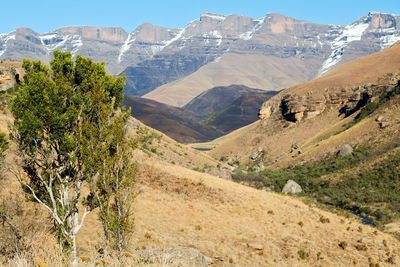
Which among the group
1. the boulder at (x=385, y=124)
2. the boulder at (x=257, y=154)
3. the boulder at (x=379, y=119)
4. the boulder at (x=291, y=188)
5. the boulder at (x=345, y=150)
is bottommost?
the boulder at (x=257, y=154)

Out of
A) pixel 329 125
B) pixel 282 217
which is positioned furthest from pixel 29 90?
pixel 329 125

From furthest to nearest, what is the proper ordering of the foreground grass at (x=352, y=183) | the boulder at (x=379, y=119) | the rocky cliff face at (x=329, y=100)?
1. the rocky cliff face at (x=329, y=100)
2. the boulder at (x=379, y=119)
3. the foreground grass at (x=352, y=183)

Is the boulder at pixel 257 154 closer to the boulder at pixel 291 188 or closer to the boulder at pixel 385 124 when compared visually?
the boulder at pixel 385 124

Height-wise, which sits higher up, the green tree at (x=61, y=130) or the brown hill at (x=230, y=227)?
the green tree at (x=61, y=130)

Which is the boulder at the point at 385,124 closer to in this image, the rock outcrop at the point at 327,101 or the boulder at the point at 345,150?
the boulder at the point at 345,150

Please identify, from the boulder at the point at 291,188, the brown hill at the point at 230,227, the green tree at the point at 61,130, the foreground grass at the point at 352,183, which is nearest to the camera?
the green tree at the point at 61,130

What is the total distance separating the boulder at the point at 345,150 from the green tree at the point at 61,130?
2276 inches

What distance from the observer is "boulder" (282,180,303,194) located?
53125 millimetres

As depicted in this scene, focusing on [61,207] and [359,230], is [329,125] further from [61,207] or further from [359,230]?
[61,207]

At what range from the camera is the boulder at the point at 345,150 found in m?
62.8

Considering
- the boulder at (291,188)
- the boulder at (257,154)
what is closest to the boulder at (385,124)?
the boulder at (291,188)

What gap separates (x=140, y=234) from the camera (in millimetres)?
23125

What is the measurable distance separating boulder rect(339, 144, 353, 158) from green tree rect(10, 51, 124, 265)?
2276 inches

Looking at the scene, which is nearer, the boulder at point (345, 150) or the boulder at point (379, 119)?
the boulder at point (345, 150)
